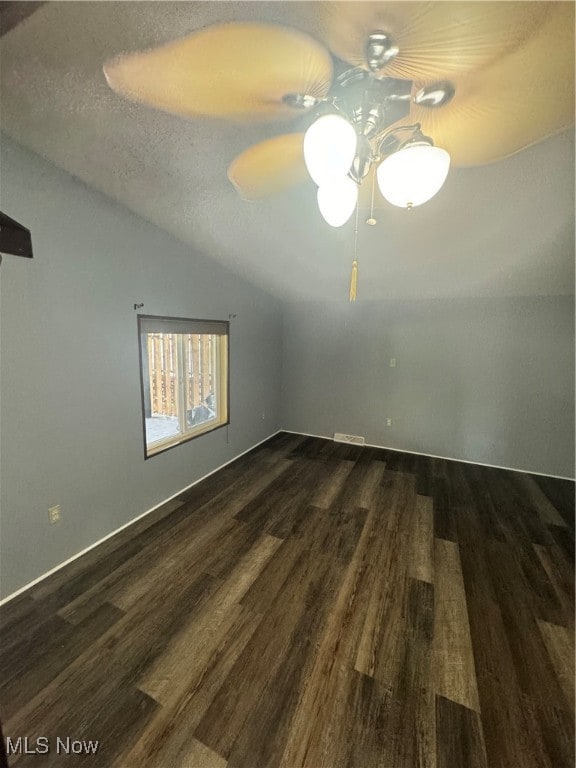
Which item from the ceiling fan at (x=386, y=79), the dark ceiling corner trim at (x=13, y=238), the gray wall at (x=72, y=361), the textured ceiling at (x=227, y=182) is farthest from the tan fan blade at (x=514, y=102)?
the gray wall at (x=72, y=361)

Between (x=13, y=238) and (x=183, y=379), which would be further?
(x=183, y=379)

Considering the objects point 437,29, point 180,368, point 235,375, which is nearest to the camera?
point 437,29

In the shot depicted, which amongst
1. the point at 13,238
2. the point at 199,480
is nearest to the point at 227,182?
the point at 13,238

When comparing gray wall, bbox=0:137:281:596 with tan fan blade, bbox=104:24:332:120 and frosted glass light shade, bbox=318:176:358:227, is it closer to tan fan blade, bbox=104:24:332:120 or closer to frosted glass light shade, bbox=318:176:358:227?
tan fan blade, bbox=104:24:332:120

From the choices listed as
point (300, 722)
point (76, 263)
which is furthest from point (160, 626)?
point (76, 263)

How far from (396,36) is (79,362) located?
228 cm

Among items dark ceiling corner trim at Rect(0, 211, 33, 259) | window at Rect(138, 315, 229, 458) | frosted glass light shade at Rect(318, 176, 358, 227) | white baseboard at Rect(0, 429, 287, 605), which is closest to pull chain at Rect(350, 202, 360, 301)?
frosted glass light shade at Rect(318, 176, 358, 227)

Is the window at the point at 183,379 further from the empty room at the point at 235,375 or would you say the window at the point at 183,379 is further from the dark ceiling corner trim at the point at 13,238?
the dark ceiling corner trim at the point at 13,238

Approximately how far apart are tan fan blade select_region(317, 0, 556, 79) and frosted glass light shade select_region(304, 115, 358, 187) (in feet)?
0.67

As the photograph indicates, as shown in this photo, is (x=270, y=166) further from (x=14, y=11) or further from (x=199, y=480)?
(x=199, y=480)

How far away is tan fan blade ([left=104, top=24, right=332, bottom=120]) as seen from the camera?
0.74 m

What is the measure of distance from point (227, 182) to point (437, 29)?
130cm

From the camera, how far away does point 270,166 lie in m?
1.23

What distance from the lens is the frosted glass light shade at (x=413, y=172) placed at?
33.3 inches
